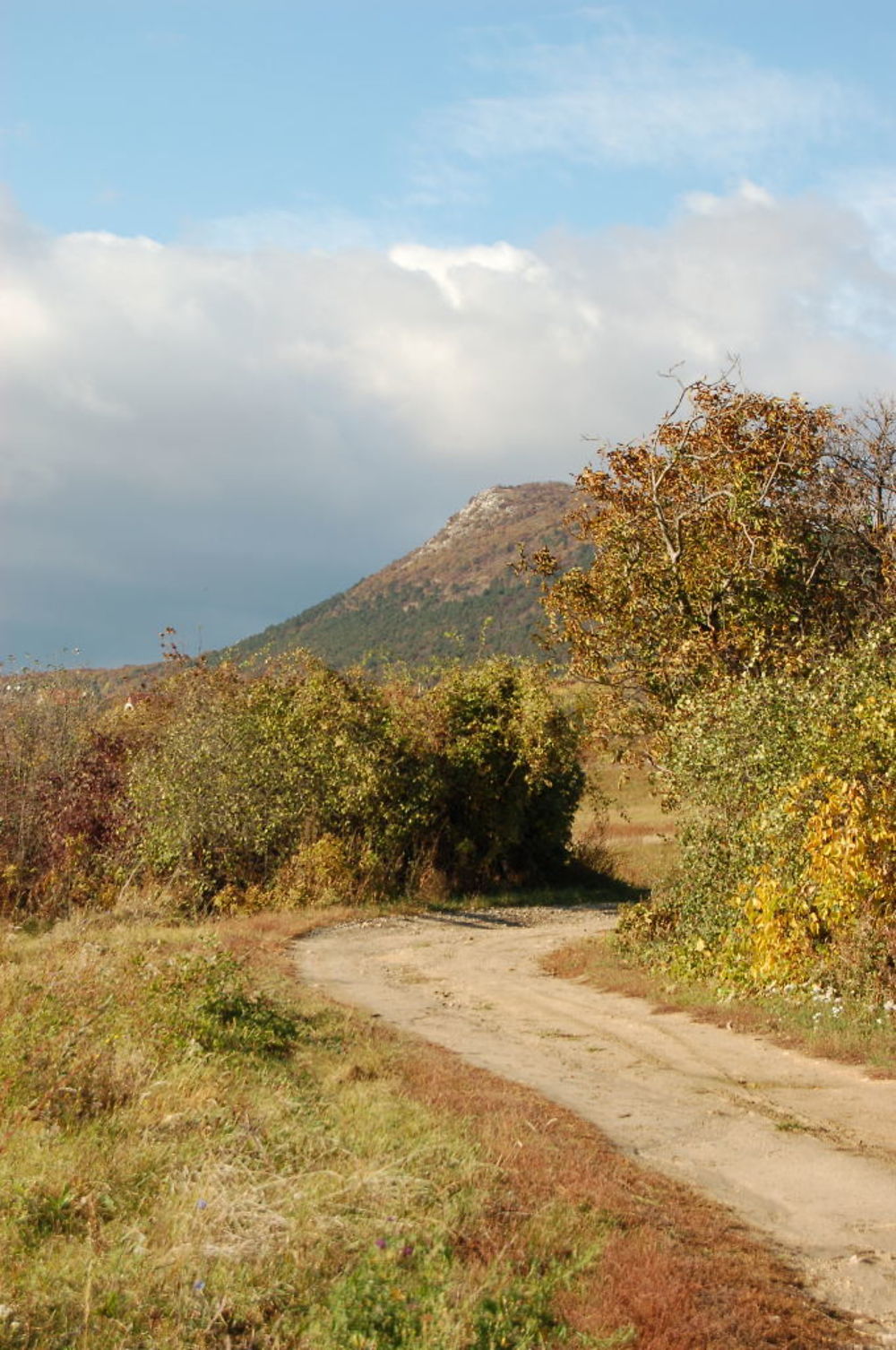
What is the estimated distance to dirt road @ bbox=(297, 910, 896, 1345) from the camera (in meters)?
6.20

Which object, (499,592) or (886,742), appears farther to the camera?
(499,592)

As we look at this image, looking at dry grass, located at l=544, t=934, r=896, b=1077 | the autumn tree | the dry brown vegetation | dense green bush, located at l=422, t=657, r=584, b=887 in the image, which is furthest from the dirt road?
dense green bush, located at l=422, t=657, r=584, b=887

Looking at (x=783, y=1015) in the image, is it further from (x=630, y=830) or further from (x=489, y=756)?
(x=630, y=830)

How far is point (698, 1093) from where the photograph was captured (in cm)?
914

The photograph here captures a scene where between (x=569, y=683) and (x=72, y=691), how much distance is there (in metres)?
11.4

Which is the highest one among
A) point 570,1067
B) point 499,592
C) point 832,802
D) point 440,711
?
point 499,592

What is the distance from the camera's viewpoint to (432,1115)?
24.2 ft

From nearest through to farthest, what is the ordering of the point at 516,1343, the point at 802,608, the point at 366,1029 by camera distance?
the point at 516,1343, the point at 366,1029, the point at 802,608

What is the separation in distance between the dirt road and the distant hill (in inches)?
3584

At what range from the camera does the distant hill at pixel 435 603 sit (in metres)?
130

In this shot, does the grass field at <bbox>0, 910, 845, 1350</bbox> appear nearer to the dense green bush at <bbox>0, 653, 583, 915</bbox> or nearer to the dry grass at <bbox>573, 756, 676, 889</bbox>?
the dry grass at <bbox>573, 756, 676, 889</bbox>

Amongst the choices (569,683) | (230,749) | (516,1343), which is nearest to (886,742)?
(516,1343)

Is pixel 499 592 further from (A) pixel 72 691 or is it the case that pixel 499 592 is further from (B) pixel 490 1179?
(B) pixel 490 1179

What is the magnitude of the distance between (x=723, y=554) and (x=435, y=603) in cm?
14472
